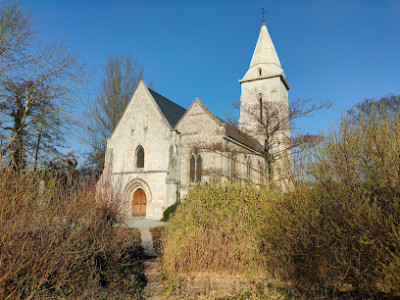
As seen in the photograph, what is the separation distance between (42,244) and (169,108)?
20366 mm

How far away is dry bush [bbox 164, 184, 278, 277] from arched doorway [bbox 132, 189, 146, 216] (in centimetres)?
1337

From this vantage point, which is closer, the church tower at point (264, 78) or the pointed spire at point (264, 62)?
the church tower at point (264, 78)

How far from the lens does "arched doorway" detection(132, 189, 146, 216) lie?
69.4 feet

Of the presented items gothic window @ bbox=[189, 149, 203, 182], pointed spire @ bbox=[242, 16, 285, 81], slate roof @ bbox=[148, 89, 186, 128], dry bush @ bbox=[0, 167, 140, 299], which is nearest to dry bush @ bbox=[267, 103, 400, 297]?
dry bush @ bbox=[0, 167, 140, 299]

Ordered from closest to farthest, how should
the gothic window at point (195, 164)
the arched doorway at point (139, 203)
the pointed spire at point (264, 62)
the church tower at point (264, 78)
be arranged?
1. the gothic window at point (195, 164)
2. the arched doorway at point (139, 203)
3. the church tower at point (264, 78)
4. the pointed spire at point (264, 62)

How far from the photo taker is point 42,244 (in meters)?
5.02

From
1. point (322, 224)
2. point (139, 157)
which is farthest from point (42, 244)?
point (139, 157)

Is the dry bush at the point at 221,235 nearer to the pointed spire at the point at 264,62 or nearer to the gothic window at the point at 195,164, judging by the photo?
the gothic window at the point at 195,164

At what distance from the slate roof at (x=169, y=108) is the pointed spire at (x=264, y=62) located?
1067 centimetres

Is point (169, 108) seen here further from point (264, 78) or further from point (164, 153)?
point (264, 78)

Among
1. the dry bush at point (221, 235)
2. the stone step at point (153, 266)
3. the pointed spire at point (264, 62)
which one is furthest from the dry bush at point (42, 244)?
the pointed spire at point (264, 62)

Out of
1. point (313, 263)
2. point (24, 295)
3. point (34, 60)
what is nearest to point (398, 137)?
point (313, 263)

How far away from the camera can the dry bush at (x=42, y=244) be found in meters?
4.45

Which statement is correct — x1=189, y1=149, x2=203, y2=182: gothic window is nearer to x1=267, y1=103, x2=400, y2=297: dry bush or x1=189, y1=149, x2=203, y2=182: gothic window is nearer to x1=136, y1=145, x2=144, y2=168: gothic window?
x1=136, y1=145, x2=144, y2=168: gothic window
